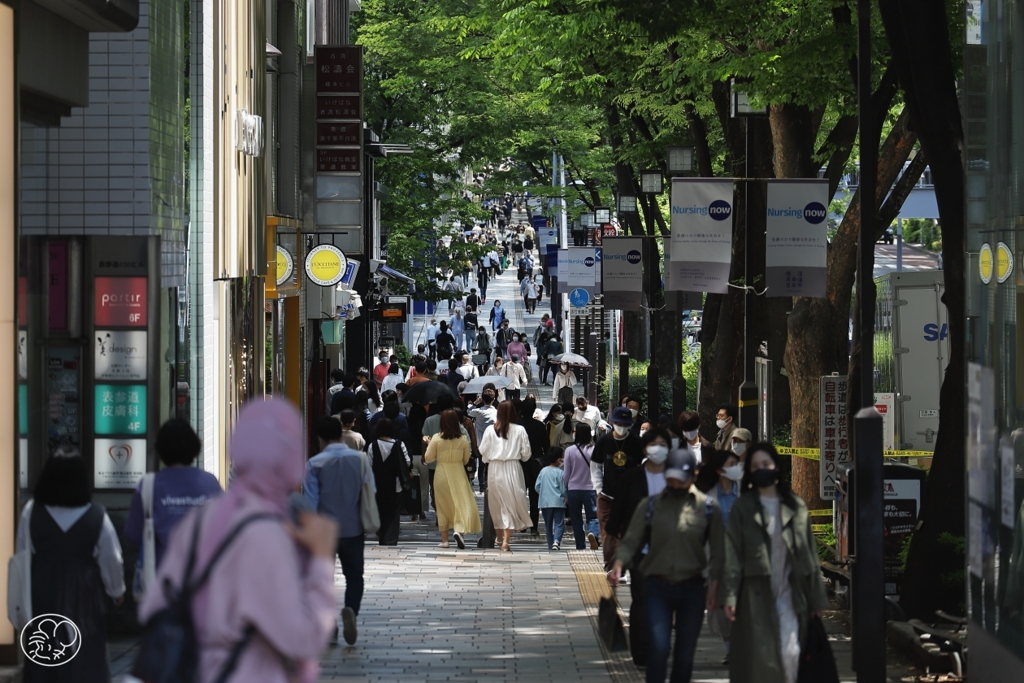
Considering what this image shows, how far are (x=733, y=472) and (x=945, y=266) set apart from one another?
9.36 ft

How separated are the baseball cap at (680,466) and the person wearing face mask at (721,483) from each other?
36 cm

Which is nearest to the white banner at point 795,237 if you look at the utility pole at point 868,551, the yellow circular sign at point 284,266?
the utility pole at point 868,551

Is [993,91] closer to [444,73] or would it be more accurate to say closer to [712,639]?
[712,639]

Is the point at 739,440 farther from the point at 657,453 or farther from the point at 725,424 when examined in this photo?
the point at 657,453

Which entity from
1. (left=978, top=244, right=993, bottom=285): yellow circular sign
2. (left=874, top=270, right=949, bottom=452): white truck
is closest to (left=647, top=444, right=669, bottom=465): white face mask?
(left=978, top=244, right=993, bottom=285): yellow circular sign

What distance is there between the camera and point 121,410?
12031 mm

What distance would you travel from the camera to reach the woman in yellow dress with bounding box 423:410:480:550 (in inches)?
720

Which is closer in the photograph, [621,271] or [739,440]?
[739,440]

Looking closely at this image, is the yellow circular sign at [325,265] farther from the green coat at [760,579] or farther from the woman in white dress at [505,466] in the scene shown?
the green coat at [760,579]

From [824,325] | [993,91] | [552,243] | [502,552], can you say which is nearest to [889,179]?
[824,325]

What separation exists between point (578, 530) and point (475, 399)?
35.8 ft

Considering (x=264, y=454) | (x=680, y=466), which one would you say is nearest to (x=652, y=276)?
(x=680, y=466)

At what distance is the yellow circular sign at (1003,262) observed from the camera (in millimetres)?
9172

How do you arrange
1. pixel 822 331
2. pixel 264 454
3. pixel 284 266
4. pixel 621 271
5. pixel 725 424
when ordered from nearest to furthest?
pixel 264 454 < pixel 725 424 < pixel 822 331 < pixel 284 266 < pixel 621 271
